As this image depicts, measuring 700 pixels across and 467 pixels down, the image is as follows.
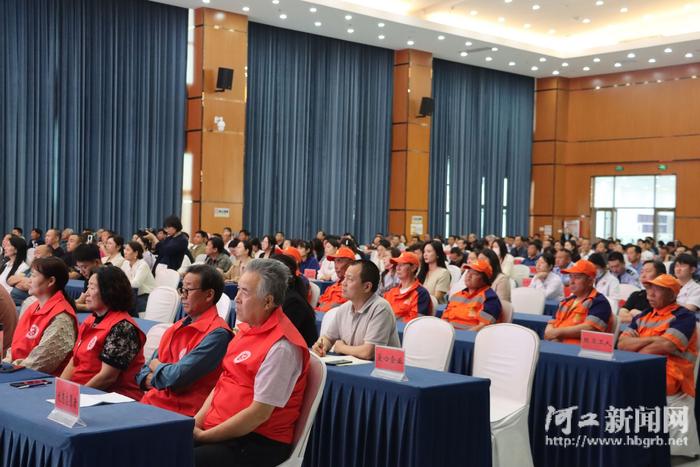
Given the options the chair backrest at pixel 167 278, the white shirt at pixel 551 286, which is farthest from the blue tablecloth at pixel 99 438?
the white shirt at pixel 551 286

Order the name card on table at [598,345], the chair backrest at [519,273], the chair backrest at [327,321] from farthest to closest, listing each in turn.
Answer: the chair backrest at [519,273], the chair backrest at [327,321], the name card on table at [598,345]

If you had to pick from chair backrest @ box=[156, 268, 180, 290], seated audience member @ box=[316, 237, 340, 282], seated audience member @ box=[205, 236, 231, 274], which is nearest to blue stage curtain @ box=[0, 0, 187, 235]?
seated audience member @ box=[205, 236, 231, 274]

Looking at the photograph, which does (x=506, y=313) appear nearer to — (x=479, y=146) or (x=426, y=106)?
(x=426, y=106)

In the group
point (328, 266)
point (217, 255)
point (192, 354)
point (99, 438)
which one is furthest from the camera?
point (328, 266)

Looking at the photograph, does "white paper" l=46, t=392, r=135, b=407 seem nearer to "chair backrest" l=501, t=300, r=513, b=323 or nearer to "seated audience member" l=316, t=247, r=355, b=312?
"chair backrest" l=501, t=300, r=513, b=323

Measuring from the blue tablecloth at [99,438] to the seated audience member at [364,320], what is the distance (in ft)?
5.92

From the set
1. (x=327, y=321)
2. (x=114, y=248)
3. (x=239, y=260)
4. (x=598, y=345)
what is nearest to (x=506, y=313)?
(x=327, y=321)

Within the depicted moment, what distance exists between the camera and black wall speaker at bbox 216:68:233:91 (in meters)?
15.4

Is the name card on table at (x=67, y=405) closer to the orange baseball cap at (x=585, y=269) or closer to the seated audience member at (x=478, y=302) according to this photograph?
the seated audience member at (x=478, y=302)

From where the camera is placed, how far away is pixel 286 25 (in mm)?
16922

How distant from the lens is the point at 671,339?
15.9ft

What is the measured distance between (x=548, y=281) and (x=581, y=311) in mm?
3015

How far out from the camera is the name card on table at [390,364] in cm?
350

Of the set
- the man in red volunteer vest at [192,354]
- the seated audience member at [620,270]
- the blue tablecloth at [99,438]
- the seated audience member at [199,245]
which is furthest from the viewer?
the seated audience member at [199,245]
